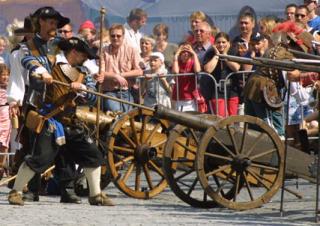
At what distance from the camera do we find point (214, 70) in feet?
55.1

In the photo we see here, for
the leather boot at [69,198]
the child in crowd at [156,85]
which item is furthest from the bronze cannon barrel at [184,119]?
the child in crowd at [156,85]

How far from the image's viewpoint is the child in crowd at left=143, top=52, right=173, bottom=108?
678 inches

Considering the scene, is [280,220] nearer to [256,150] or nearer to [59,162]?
[256,150]

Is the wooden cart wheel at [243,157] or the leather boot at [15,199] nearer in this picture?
the wooden cart wheel at [243,157]

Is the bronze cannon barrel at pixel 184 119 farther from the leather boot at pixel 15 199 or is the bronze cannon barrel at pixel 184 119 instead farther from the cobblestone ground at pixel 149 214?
the leather boot at pixel 15 199

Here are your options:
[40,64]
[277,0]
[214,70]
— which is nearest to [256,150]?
[40,64]

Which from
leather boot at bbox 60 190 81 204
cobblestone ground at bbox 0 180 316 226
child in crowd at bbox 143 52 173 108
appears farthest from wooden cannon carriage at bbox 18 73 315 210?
child in crowd at bbox 143 52 173 108

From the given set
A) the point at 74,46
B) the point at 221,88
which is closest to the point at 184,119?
the point at 74,46

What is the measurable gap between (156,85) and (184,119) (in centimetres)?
425

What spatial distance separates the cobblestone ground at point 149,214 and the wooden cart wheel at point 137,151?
0.46 ft

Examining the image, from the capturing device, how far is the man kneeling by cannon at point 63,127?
1327 cm

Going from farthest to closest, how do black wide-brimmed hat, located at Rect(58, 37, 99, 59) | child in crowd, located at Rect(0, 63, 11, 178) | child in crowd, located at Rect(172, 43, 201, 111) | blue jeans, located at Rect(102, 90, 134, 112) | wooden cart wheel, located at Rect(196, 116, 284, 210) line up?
child in crowd, located at Rect(0, 63, 11, 178)
child in crowd, located at Rect(172, 43, 201, 111)
blue jeans, located at Rect(102, 90, 134, 112)
black wide-brimmed hat, located at Rect(58, 37, 99, 59)
wooden cart wheel, located at Rect(196, 116, 284, 210)

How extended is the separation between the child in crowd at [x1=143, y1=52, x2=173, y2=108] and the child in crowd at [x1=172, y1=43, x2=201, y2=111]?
0.21 metres

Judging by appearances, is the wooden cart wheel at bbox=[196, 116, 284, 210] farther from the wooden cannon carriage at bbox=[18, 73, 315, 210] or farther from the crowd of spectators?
the crowd of spectators
